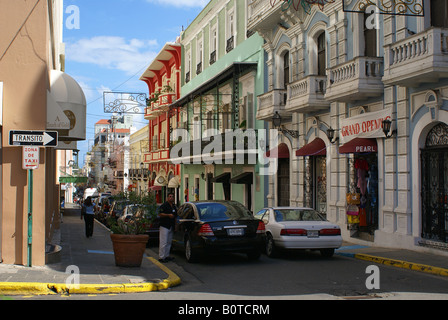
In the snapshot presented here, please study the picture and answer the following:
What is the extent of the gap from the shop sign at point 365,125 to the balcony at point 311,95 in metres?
1.59

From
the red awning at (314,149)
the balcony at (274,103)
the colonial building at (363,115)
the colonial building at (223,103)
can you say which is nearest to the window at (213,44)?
the colonial building at (223,103)

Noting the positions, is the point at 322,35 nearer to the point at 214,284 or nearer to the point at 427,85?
the point at 427,85

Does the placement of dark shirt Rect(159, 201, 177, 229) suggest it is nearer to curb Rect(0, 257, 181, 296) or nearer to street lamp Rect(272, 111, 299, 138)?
curb Rect(0, 257, 181, 296)

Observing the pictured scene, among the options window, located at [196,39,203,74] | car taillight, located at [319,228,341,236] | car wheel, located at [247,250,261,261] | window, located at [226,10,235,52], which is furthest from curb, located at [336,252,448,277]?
window, located at [196,39,203,74]

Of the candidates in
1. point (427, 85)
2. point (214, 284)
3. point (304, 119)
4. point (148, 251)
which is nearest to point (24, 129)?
point (214, 284)

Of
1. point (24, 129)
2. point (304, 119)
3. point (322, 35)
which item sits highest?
point (322, 35)

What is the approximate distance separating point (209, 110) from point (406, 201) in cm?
2088

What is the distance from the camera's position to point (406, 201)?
15.0m

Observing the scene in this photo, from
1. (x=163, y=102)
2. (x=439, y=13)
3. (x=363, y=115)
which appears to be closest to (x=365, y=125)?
(x=363, y=115)

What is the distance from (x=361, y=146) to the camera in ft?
54.1

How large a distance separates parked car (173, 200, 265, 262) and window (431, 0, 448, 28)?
716 centimetres

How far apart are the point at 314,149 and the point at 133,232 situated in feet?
31.3

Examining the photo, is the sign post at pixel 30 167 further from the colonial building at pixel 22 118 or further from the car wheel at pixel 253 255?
the car wheel at pixel 253 255

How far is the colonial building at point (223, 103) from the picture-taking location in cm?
2678
